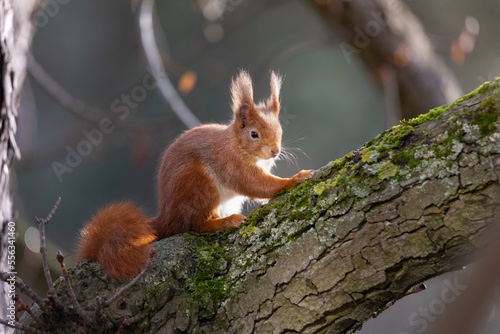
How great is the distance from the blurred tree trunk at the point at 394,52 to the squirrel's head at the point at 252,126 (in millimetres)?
1333

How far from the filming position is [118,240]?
187 centimetres

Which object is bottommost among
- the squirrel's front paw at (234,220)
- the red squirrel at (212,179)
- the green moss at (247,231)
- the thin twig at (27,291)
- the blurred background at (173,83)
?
the thin twig at (27,291)

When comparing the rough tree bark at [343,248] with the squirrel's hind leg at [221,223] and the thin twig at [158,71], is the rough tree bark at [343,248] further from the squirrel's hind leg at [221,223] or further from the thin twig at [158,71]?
the thin twig at [158,71]

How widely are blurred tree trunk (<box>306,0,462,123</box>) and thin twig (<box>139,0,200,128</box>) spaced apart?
1172mm

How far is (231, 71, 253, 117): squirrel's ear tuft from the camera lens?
2479 millimetres

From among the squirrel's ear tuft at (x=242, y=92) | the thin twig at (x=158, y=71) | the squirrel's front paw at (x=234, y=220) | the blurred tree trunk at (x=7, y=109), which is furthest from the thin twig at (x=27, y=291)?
the thin twig at (x=158, y=71)

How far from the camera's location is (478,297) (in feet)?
1.80

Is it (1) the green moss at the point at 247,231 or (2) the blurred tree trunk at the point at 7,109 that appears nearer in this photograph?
(1) the green moss at the point at 247,231

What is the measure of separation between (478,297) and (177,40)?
20.3ft

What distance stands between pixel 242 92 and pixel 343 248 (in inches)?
48.8

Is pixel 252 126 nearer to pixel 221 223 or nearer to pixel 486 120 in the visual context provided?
pixel 221 223

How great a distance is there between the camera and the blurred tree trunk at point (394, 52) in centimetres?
343

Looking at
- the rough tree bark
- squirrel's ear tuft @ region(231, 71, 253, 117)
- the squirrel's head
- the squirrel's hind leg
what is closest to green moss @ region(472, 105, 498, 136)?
the rough tree bark

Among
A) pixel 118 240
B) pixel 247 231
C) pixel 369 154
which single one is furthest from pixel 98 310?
pixel 369 154
